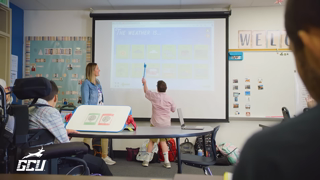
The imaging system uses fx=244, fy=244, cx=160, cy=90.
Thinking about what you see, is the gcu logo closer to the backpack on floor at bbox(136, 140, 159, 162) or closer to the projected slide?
the backpack on floor at bbox(136, 140, 159, 162)

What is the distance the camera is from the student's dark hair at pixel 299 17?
0.23 meters

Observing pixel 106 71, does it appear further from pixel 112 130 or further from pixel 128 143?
pixel 112 130

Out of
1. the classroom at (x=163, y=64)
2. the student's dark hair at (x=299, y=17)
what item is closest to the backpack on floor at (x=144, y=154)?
the classroom at (x=163, y=64)

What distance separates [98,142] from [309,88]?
407 cm

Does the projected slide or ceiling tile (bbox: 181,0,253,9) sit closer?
ceiling tile (bbox: 181,0,253,9)

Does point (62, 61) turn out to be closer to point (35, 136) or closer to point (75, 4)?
point (75, 4)

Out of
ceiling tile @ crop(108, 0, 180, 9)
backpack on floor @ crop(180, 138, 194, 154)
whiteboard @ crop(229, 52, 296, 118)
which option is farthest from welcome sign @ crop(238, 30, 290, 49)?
backpack on floor @ crop(180, 138, 194, 154)

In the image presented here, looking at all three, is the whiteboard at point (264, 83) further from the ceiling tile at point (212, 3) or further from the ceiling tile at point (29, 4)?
the ceiling tile at point (29, 4)

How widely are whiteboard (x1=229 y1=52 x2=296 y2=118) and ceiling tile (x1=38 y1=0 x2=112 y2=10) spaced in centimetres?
248

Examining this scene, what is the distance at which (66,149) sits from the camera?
1331 millimetres

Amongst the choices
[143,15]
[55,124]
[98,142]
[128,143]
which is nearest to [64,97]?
→ [98,142]

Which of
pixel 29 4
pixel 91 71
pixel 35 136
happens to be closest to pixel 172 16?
pixel 91 71

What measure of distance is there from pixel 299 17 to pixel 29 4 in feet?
16.4

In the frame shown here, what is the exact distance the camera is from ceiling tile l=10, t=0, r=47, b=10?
4223 millimetres
